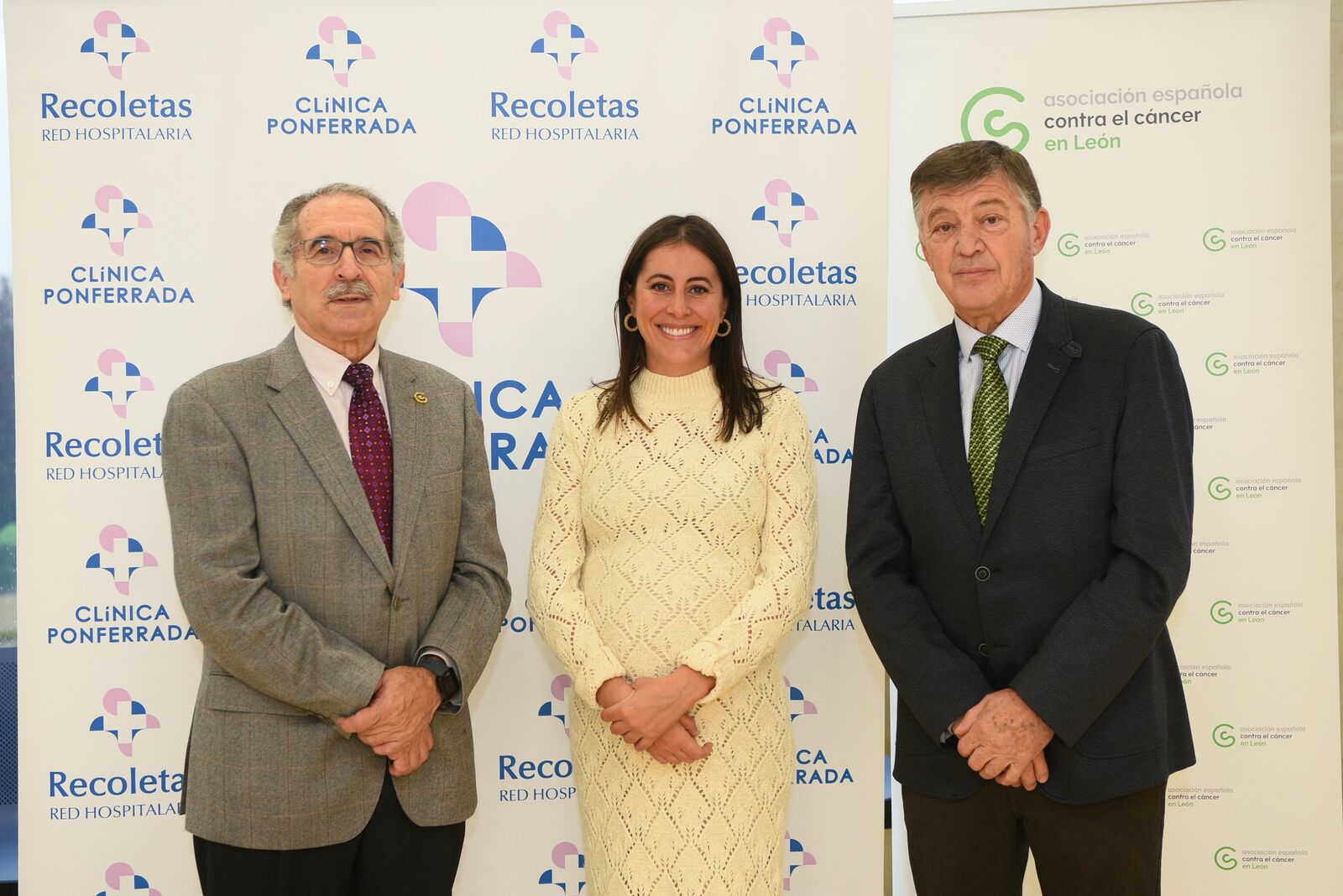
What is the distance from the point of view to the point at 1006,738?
1.91 metres

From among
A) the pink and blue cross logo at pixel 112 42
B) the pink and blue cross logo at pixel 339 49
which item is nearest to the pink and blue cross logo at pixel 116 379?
the pink and blue cross logo at pixel 112 42

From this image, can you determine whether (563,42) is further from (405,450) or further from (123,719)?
(123,719)

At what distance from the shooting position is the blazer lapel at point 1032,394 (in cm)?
200

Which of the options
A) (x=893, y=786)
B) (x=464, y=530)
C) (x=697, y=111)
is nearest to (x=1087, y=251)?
(x=697, y=111)

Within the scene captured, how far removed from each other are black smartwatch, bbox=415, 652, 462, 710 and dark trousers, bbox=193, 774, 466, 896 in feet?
0.65

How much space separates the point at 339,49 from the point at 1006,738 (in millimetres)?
2591

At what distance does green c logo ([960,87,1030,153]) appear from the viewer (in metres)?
3.21

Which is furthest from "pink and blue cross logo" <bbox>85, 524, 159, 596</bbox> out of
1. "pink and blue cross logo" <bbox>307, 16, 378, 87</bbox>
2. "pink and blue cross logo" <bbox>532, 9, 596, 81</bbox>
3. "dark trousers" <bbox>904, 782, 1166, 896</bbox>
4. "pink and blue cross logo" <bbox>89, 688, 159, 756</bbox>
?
"dark trousers" <bbox>904, 782, 1166, 896</bbox>

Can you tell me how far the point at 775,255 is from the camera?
3057 mm

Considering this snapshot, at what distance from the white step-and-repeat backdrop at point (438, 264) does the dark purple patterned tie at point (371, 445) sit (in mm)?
871

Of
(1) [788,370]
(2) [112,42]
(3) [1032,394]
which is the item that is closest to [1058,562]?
(3) [1032,394]

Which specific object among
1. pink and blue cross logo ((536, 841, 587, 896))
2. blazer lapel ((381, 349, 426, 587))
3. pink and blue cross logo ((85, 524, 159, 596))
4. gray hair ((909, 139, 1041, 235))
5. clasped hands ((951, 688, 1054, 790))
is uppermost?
gray hair ((909, 139, 1041, 235))

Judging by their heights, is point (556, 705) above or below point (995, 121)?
below

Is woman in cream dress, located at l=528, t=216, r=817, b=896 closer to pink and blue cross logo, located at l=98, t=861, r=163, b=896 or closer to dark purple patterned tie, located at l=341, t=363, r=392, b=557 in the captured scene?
dark purple patterned tie, located at l=341, t=363, r=392, b=557
